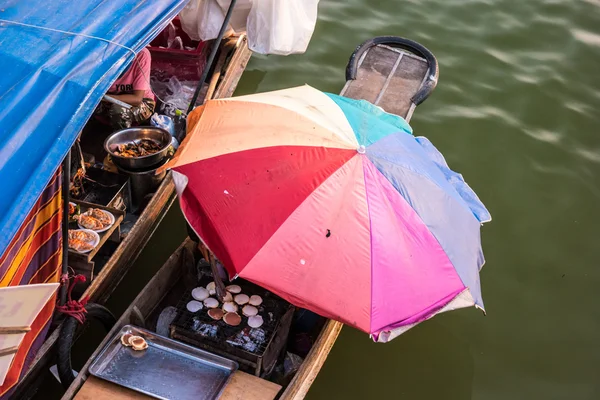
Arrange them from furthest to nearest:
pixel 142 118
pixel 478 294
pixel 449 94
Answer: pixel 449 94 → pixel 142 118 → pixel 478 294

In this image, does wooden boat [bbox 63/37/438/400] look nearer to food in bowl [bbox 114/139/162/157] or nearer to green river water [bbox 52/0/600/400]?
green river water [bbox 52/0/600/400]

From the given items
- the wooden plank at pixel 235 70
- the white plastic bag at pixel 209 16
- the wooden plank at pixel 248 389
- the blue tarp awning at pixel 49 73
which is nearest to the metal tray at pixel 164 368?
the wooden plank at pixel 248 389

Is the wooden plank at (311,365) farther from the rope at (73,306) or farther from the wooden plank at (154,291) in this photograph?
the rope at (73,306)

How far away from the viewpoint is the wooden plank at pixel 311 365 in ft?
13.3

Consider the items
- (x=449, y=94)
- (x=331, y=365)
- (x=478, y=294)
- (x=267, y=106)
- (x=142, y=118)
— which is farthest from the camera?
(x=449, y=94)

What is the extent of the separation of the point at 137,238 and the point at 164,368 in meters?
1.29

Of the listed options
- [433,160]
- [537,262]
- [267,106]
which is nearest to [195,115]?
[267,106]

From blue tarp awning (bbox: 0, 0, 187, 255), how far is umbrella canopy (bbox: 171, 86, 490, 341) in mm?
774

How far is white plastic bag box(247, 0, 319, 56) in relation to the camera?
5.69 meters

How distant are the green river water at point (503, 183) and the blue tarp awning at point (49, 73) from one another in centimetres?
229

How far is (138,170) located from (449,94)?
4009 mm

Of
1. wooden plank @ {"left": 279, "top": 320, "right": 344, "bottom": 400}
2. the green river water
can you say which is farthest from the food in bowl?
wooden plank @ {"left": 279, "top": 320, "right": 344, "bottom": 400}

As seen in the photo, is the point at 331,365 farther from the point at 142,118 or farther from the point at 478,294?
the point at 142,118

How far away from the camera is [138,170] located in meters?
5.11
